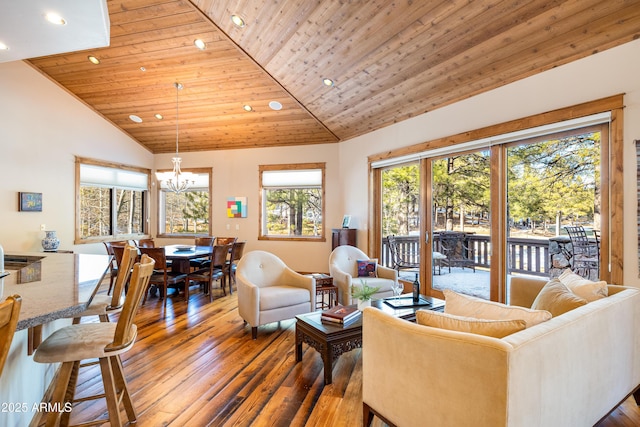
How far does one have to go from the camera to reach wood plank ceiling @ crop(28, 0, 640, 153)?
2.97 meters

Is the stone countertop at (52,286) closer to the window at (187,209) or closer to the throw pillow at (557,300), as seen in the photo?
the throw pillow at (557,300)

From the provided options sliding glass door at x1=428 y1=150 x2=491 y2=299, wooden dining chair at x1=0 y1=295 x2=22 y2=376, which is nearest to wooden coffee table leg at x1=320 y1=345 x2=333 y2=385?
wooden dining chair at x1=0 y1=295 x2=22 y2=376

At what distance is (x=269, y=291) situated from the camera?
143 inches

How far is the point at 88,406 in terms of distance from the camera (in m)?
2.19

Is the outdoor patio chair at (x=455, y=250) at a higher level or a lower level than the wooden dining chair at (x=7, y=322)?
lower

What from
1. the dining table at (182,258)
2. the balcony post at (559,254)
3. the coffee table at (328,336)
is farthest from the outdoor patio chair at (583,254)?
the dining table at (182,258)

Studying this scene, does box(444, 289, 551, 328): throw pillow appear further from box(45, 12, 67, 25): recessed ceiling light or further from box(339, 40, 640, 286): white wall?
box(45, 12, 67, 25): recessed ceiling light

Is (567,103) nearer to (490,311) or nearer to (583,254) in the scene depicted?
(583,254)

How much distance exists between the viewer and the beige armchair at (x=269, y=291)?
346 cm

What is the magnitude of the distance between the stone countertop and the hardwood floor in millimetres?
896

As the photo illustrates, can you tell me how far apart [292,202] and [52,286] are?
5.47 metres

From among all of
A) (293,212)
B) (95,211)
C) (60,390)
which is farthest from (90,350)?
(95,211)

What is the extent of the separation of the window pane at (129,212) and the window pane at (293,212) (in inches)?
117

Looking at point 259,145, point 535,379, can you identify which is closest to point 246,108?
point 259,145
